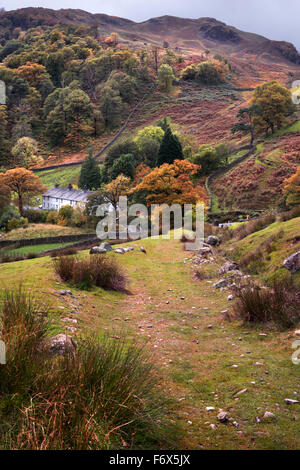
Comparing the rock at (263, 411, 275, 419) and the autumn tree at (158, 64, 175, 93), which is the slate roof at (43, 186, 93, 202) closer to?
the rock at (263, 411, 275, 419)

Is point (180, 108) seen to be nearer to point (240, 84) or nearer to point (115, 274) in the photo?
point (240, 84)

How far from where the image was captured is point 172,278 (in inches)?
543

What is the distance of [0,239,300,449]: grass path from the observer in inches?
153

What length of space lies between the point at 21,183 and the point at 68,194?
9811 mm

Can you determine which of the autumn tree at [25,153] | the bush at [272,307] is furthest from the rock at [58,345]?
the autumn tree at [25,153]

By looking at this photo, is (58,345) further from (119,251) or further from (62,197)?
(62,197)

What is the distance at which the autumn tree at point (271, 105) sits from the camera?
57.4 metres

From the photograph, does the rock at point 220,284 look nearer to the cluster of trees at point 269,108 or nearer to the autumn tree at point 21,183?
the autumn tree at point 21,183

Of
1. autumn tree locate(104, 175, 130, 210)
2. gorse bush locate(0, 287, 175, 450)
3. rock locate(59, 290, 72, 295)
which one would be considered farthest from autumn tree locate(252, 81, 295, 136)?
gorse bush locate(0, 287, 175, 450)

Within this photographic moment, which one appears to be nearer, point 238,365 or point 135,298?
point 238,365

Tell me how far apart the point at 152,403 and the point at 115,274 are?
7.59 metres

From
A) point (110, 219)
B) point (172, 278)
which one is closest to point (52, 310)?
point (172, 278)

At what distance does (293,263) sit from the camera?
31.6 feet
